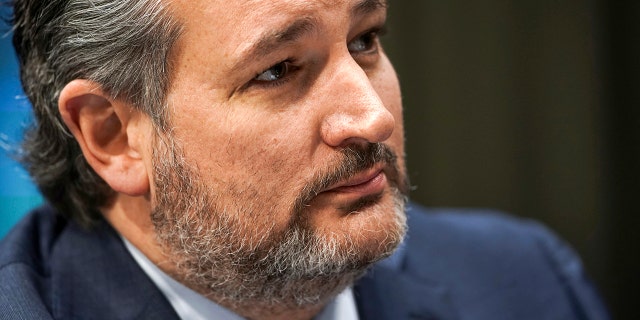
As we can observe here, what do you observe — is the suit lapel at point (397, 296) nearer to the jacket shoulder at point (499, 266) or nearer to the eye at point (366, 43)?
the jacket shoulder at point (499, 266)

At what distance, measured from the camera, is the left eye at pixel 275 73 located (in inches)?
56.7

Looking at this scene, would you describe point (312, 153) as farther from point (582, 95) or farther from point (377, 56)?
point (582, 95)

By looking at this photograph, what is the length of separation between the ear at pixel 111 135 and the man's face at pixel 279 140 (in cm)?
5

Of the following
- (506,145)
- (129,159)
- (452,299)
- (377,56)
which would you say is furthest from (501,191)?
(129,159)

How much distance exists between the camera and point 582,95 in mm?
3031

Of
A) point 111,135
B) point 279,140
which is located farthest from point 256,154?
point 111,135

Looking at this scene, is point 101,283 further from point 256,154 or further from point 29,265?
point 256,154

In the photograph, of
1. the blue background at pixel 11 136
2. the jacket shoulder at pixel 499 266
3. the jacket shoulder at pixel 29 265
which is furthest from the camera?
the jacket shoulder at pixel 499 266

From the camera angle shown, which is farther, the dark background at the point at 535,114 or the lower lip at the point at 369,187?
the dark background at the point at 535,114

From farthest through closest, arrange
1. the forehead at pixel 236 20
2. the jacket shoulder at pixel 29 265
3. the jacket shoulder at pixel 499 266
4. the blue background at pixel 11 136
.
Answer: the jacket shoulder at pixel 499 266, the blue background at pixel 11 136, the jacket shoulder at pixel 29 265, the forehead at pixel 236 20

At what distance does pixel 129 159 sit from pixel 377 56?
0.51m

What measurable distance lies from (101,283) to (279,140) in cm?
50

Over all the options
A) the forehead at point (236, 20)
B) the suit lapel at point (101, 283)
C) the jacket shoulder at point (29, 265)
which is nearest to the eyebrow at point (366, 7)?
the forehead at point (236, 20)

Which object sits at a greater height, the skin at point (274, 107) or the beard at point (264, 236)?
the skin at point (274, 107)
